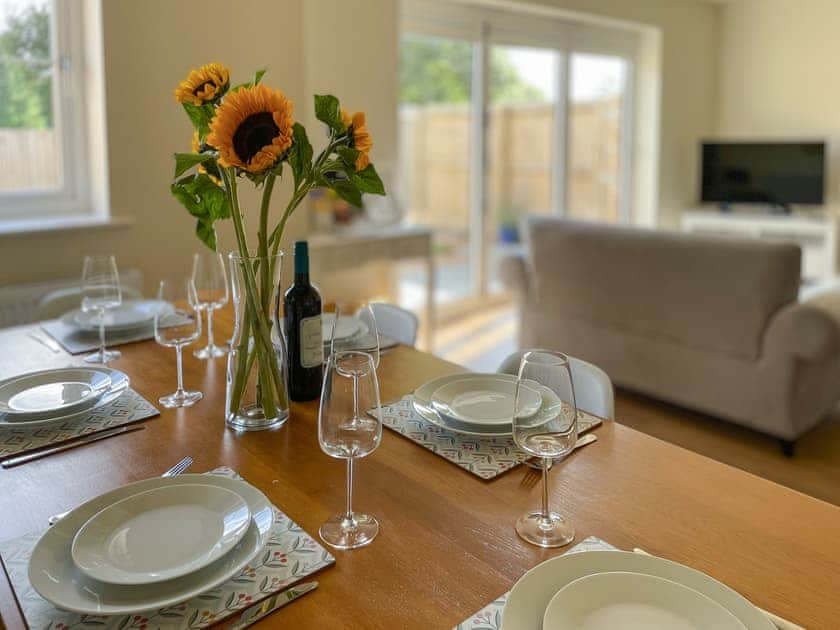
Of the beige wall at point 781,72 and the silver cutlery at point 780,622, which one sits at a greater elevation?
the beige wall at point 781,72

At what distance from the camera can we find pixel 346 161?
121 cm

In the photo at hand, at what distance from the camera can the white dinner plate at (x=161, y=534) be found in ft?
2.69

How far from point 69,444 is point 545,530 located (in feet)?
2.66

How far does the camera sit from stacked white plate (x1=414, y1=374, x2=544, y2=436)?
1213 millimetres

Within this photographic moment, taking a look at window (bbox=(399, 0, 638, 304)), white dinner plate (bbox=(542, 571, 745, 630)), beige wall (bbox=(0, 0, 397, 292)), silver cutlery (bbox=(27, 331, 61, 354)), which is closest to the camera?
white dinner plate (bbox=(542, 571, 745, 630))

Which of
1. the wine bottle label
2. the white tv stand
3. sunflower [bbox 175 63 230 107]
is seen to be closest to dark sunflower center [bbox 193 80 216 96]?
sunflower [bbox 175 63 230 107]

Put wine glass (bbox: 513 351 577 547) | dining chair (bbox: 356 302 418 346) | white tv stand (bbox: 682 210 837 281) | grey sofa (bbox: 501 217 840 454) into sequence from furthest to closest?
white tv stand (bbox: 682 210 837 281)
grey sofa (bbox: 501 217 840 454)
dining chair (bbox: 356 302 418 346)
wine glass (bbox: 513 351 577 547)

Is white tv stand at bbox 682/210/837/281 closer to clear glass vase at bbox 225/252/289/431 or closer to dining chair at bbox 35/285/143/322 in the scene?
dining chair at bbox 35/285/143/322

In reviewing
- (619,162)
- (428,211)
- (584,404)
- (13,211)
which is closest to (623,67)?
(619,162)

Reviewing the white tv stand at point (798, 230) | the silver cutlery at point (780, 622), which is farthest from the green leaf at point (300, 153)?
the white tv stand at point (798, 230)

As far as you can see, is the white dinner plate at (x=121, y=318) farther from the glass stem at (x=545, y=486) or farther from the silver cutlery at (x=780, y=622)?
the silver cutlery at (x=780, y=622)

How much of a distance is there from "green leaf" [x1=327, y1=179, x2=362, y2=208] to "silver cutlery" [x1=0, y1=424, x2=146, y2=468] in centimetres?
55

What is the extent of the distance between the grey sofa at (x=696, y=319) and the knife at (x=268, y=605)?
2.34 m

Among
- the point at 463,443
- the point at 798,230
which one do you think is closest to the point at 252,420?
the point at 463,443
